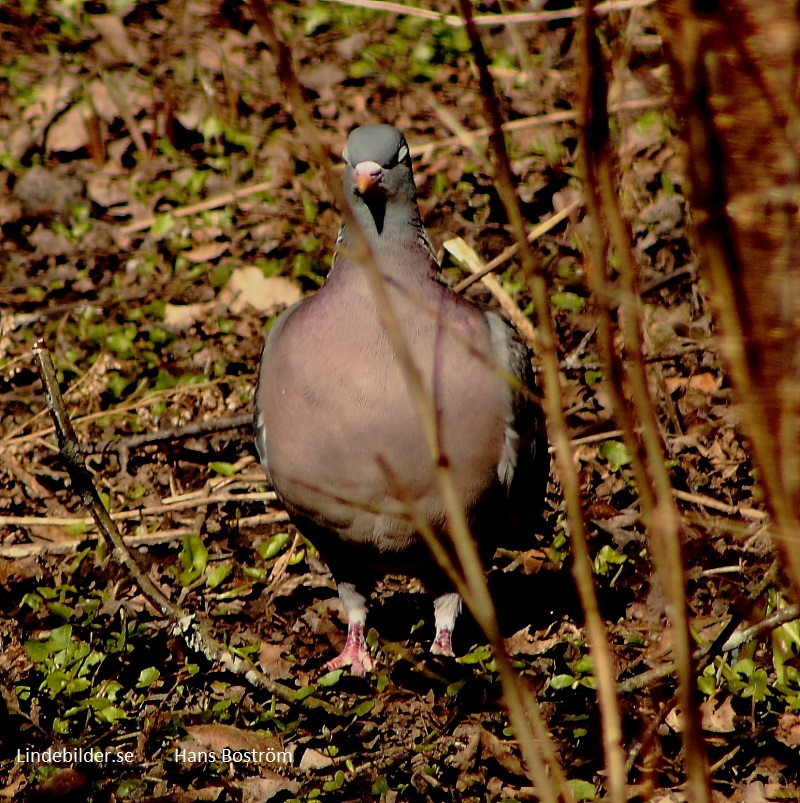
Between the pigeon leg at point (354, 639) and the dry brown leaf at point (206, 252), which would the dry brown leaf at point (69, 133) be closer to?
the dry brown leaf at point (206, 252)

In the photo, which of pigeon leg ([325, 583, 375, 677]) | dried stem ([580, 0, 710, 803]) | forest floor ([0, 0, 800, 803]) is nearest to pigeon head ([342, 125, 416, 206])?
forest floor ([0, 0, 800, 803])

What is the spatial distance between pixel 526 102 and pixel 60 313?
8.71 ft

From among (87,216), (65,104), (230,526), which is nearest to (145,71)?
(65,104)

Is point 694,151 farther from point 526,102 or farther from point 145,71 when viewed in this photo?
point 145,71

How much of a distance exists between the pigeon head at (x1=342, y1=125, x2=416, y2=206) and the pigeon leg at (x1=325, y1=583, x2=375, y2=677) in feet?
4.19

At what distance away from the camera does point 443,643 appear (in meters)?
3.77

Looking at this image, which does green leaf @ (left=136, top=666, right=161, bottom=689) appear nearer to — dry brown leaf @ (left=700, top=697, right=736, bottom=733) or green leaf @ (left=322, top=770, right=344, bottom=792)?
green leaf @ (left=322, top=770, right=344, bottom=792)

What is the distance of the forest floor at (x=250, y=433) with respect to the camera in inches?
124

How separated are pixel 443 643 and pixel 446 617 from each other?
92 millimetres

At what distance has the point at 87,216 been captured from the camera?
19.5 feet

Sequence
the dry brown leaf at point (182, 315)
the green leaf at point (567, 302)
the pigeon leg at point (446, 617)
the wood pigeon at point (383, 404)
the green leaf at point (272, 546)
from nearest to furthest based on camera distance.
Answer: the wood pigeon at point (383, 404)
the pigeon leg at point (446, 617)
the green leaf at point (272, 546)
the green leaf at point (567, 302)
the dry brown leaf at point (182, 315)

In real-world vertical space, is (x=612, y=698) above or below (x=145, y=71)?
above

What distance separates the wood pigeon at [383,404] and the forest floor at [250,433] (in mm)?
314

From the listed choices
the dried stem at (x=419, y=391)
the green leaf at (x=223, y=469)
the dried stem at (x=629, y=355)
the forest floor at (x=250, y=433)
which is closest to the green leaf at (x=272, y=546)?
the forest floor at (x=250, y=433)
